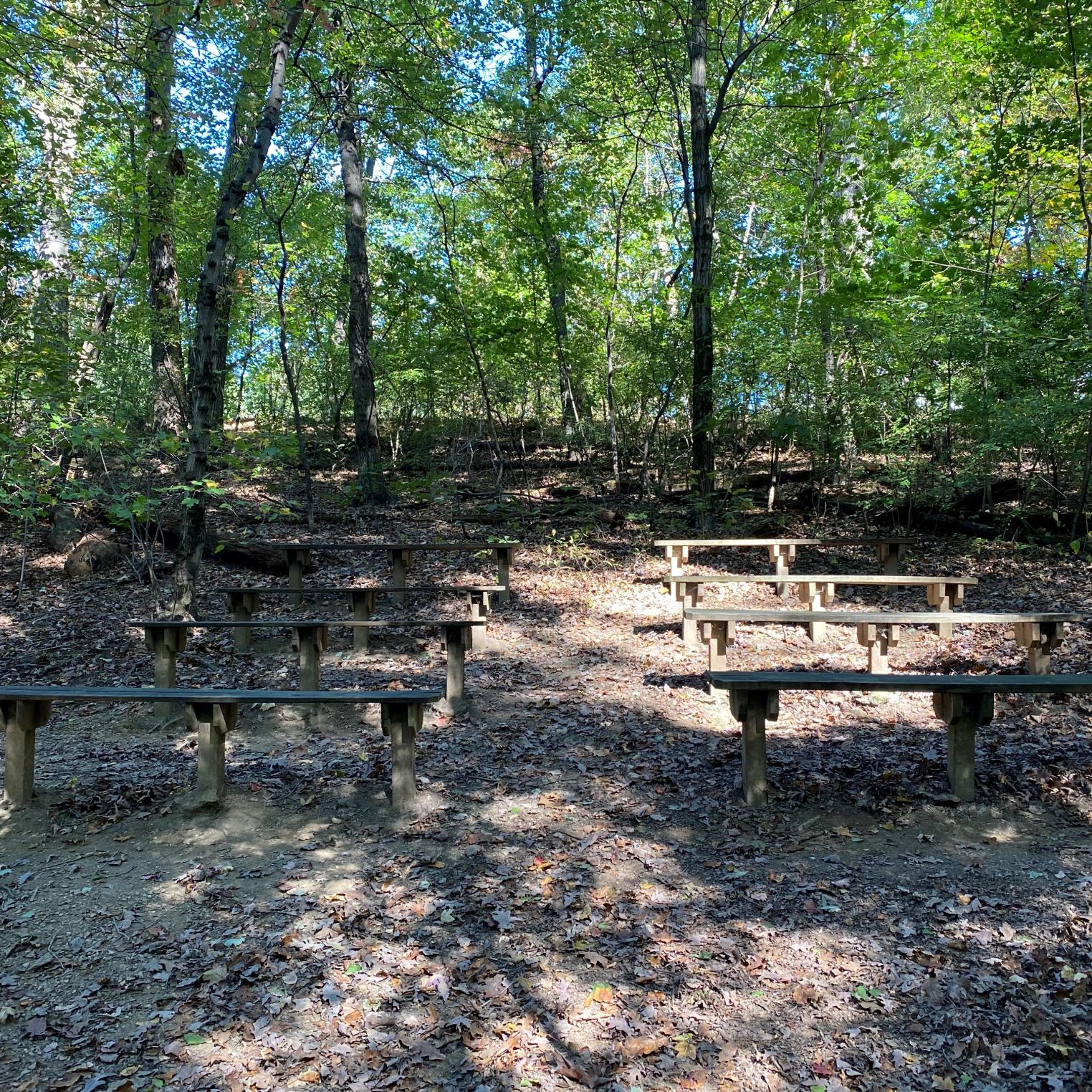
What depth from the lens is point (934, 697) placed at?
4.13m

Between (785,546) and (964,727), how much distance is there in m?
4.79

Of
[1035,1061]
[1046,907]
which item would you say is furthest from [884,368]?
[1035,1061]

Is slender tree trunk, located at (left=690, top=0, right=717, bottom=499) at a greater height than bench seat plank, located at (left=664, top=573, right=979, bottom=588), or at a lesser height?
greater

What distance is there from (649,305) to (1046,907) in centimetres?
972

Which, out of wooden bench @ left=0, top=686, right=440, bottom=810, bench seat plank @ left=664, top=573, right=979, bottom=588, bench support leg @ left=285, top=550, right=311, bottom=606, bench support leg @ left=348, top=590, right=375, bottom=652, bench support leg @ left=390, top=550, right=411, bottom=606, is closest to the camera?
wooden bench @ left=0, top=686, right=440, bottom=810

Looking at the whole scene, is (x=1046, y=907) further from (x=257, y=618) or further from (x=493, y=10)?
(x=493, y=10)

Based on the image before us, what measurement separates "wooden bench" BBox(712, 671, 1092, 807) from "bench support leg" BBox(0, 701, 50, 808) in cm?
386

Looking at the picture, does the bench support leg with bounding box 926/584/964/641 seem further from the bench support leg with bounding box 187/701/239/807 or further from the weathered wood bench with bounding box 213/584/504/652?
the bench support leg with bounding box 187/701/239/807

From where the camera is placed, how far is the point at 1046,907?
10.2ft

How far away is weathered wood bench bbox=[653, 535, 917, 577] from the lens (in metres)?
8.65

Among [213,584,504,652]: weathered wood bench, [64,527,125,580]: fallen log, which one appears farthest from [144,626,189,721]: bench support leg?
[64,527,125,580]: fallen log

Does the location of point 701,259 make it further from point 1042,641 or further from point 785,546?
point 1042,641

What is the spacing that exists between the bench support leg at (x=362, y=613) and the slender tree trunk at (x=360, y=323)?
5.03 metres

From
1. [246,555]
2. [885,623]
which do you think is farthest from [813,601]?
[246,555]
